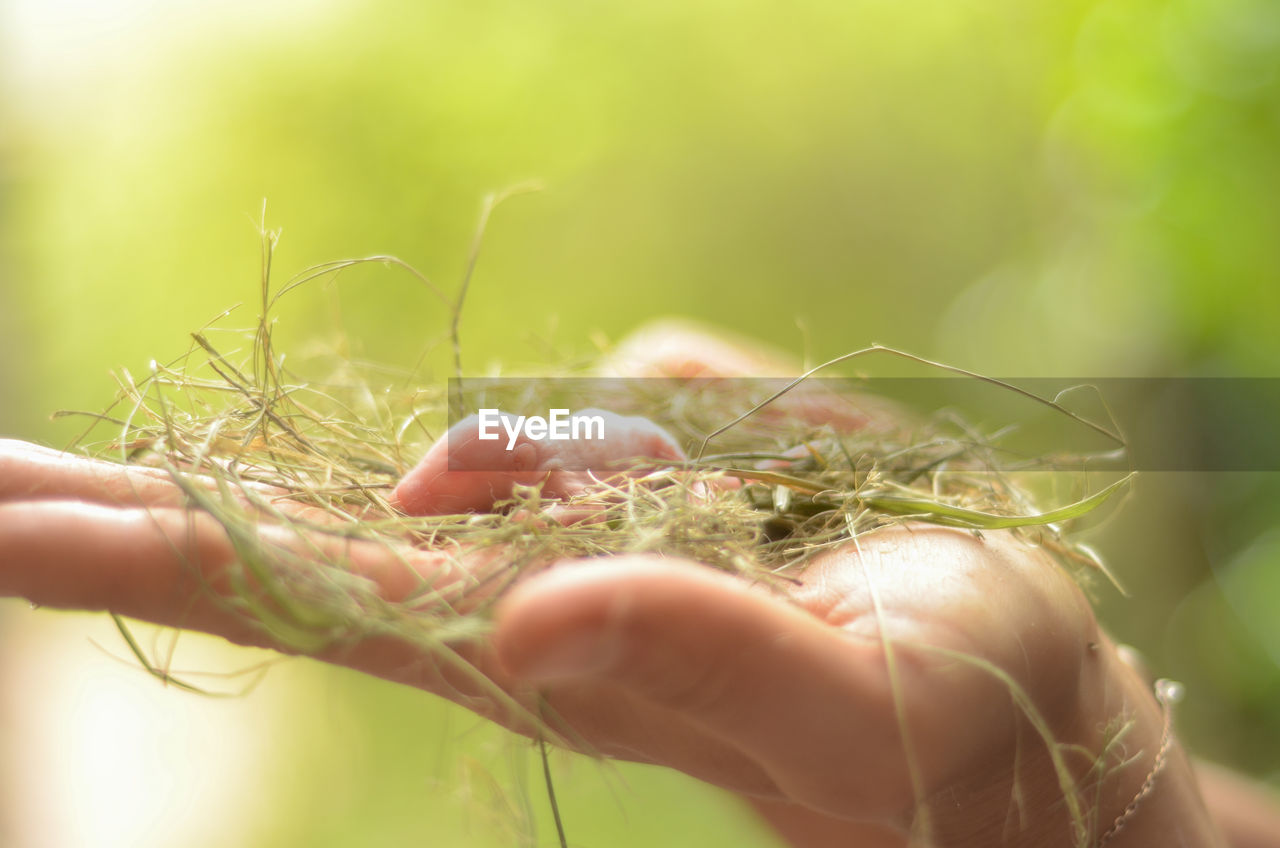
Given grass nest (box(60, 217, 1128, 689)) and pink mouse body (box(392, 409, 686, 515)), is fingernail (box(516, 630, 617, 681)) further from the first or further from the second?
pink mouse body (box(392, 409, 686, 515))

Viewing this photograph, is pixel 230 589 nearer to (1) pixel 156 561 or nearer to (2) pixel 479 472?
(1) pixel 156 561

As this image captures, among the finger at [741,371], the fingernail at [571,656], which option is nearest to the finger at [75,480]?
the fingernail at [571,656]

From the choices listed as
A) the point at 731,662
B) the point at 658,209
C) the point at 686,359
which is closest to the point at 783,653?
the point at 731,662

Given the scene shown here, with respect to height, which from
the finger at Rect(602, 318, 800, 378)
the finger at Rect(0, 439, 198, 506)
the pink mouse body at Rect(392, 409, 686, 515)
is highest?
the finger at Rect(602, 318, 800, 378)

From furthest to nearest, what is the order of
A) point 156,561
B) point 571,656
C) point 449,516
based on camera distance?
point 449,516 → point 156,561 → point 571,656

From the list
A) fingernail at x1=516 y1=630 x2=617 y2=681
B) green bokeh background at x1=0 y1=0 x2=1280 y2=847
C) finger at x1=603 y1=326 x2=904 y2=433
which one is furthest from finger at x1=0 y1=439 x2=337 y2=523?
green bokeh background at x1=0 y1=0 x2=1280 y2=847

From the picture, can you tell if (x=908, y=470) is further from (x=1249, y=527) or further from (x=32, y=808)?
(x=32, y=808)

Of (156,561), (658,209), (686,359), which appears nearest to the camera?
(156,561)
